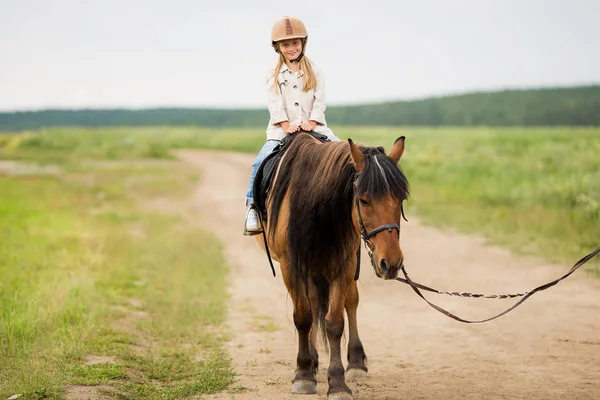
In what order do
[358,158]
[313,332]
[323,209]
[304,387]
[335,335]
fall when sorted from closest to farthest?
[358,158] < [323,209] < [335,335] < [304,387] < [313,332]

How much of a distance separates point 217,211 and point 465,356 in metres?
13.4

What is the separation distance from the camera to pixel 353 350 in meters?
6.60

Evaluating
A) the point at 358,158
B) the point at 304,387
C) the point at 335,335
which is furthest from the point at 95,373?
the point at 358,158

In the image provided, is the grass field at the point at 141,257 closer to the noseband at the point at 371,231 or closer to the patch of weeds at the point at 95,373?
the patch of weeds at the point at 95,373

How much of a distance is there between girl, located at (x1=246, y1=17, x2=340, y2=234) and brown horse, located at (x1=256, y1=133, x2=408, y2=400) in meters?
0.32

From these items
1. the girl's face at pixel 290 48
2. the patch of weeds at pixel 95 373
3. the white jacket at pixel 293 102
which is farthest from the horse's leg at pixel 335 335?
the girl's face at pixel 290 48

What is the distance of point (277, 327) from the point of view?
8648 millimetres

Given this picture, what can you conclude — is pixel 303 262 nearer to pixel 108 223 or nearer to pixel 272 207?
pixel 272 207

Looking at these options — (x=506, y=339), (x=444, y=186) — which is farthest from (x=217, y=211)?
(x=506, y=339)

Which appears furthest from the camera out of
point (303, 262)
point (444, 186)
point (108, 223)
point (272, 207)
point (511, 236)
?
point (444, 186)

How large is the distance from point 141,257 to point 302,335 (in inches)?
279

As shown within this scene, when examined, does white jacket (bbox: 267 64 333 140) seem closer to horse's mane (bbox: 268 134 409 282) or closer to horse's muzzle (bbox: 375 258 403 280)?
horse's mane (bbox: 268 134 409 282)

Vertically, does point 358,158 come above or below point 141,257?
above

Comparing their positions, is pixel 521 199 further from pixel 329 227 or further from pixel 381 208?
pixel 381 208
